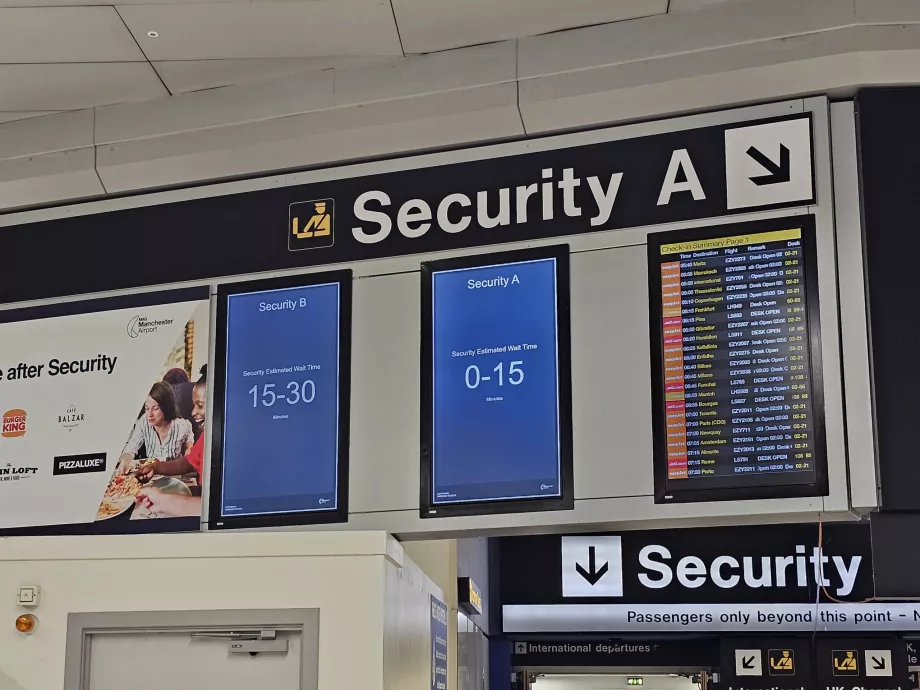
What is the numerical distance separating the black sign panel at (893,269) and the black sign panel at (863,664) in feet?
24.1

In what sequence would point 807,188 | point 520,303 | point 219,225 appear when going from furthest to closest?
point 219,225 → point 520,303 → point 807,188

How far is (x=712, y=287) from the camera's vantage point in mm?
4246

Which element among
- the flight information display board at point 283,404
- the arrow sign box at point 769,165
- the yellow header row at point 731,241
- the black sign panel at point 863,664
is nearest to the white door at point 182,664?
the flight information display board at point 283,404

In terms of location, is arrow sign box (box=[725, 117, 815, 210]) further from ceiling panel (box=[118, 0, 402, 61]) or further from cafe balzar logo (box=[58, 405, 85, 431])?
cafe balzar logo (box=[58, 405, 85, 431])

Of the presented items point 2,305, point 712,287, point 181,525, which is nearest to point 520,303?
point 712,287

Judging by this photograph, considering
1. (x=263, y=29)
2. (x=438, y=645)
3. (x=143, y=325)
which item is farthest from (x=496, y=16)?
(x=438, y=645)

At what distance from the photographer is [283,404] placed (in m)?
4.71

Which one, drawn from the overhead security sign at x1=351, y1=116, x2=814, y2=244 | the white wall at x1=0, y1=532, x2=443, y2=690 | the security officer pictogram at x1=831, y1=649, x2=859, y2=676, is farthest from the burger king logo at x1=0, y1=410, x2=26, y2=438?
the security officer pictogram at x1=831, y1=649, x2=859, y2=676

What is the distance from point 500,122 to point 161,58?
4.64ft

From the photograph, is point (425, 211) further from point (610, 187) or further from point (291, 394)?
point (291, 394)

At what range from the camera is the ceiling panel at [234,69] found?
15.9 feet

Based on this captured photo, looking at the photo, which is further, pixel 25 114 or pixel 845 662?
pixel 845 662

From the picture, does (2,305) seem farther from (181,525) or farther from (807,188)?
(807,188)

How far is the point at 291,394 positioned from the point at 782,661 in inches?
295
